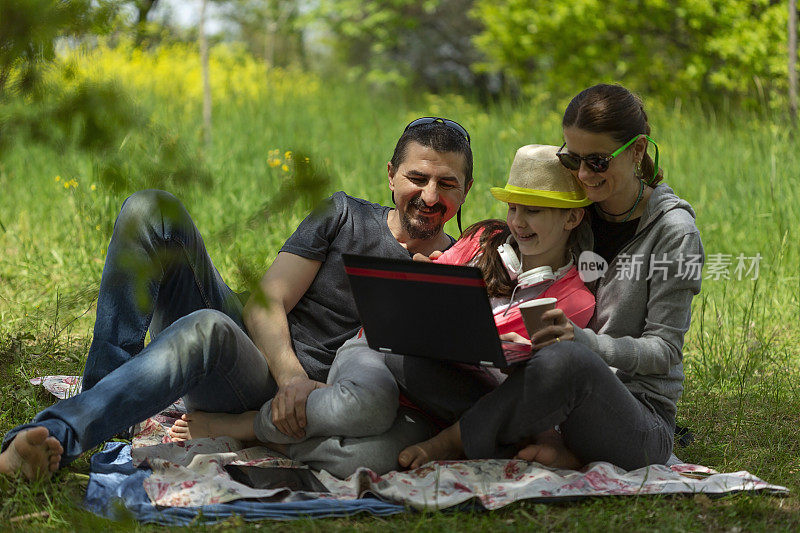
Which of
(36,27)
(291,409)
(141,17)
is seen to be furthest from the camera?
(291,409)

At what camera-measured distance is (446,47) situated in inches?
572

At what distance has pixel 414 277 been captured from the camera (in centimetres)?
252

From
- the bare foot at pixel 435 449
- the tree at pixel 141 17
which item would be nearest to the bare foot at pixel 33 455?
the bare foot at pixel 435 449

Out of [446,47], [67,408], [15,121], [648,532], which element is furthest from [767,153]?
[446,47]

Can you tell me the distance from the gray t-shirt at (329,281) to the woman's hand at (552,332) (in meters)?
0.78

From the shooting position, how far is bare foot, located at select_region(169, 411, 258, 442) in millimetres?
3000

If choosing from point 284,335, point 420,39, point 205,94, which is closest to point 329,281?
point 284,335

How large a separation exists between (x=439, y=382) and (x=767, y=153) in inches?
196

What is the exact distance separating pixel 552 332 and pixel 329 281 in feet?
3.06

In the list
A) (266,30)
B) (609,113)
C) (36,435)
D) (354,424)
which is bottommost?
(354,424)

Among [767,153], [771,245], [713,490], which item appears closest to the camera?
[713,490]

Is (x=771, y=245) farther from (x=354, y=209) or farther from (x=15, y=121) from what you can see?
(x=15, y=121)

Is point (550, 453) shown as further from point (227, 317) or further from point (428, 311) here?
point (227, 317)

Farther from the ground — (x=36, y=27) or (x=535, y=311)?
(x=36, y=27)
